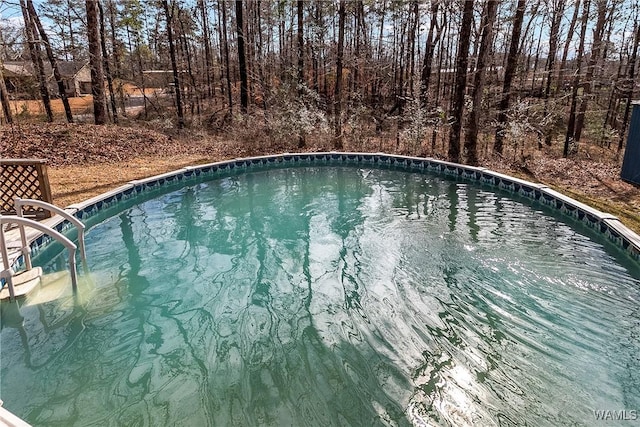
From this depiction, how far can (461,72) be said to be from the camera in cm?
897

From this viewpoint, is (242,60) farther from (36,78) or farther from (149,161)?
(36,78)

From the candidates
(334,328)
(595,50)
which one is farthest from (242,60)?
(334,328)

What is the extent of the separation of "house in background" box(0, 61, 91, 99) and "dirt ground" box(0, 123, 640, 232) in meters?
1.75

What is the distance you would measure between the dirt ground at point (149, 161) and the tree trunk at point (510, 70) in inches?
33.6

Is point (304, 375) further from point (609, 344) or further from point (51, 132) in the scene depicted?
point (51, 132)

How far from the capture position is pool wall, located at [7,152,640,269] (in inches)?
202

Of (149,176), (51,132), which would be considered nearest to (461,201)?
(149,176)

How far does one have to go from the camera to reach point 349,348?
3188 mm

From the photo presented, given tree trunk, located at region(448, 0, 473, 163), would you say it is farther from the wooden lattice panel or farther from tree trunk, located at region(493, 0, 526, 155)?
the wooden lattice panel

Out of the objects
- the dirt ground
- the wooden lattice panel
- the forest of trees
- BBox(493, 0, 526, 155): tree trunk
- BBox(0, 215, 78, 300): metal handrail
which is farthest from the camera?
the forest of trees

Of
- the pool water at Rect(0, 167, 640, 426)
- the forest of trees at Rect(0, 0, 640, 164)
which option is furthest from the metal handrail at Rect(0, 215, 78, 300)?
the forest of trees at Rect(0, 0, 640, 164)

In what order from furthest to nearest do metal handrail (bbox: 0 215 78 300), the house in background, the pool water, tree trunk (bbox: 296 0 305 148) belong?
the house in background < tree trunk (bbox: 296 0 305 148) < metal handrail (bbox: 0 215 78 300) < the pool water
